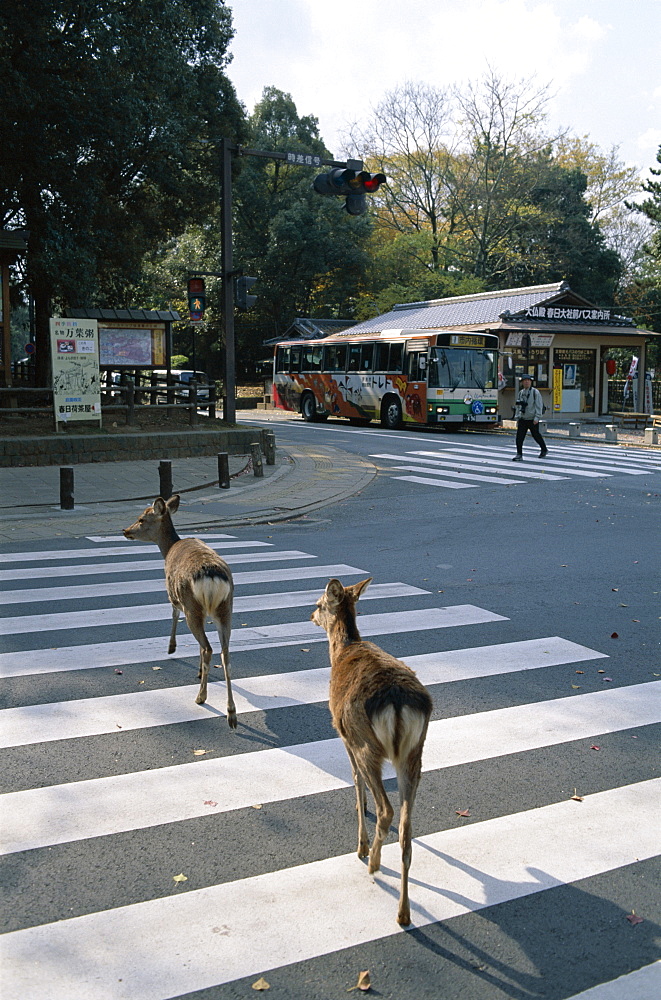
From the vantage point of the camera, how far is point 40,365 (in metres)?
27.9

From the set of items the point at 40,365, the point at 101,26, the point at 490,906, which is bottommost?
the point at 490,906

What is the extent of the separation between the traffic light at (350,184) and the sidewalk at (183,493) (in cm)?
503

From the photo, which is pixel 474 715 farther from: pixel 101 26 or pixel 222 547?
pixel 101 26

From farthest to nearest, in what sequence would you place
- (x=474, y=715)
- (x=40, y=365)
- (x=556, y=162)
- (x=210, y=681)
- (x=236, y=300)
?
1. (x=556, y=162)
2. (x=40, y=365)
3. (x=236, y=300)
4. (x=210, y=681)
5. (x=474, y=715)

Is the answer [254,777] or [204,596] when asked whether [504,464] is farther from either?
[254,777]

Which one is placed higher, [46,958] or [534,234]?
[534,234]

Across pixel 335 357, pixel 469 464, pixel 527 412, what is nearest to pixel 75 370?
pixel 469 464

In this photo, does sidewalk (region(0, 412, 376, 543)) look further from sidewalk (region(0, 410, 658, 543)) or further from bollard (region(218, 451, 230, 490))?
bollard (region(218, 451, 230, 490))

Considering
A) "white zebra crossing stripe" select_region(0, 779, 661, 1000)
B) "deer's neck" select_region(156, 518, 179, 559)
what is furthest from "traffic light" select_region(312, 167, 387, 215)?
"white zebra crossing stripe" select_region(0, 779, 661, 1000)

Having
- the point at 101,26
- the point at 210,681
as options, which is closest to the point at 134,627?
the point at 210,681

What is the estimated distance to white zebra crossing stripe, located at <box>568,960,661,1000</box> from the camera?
3025mm

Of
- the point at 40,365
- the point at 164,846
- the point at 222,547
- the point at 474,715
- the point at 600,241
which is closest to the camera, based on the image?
the point at 164,846

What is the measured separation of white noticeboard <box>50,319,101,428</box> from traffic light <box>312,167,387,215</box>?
631 cm

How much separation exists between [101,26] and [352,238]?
1222 inches
